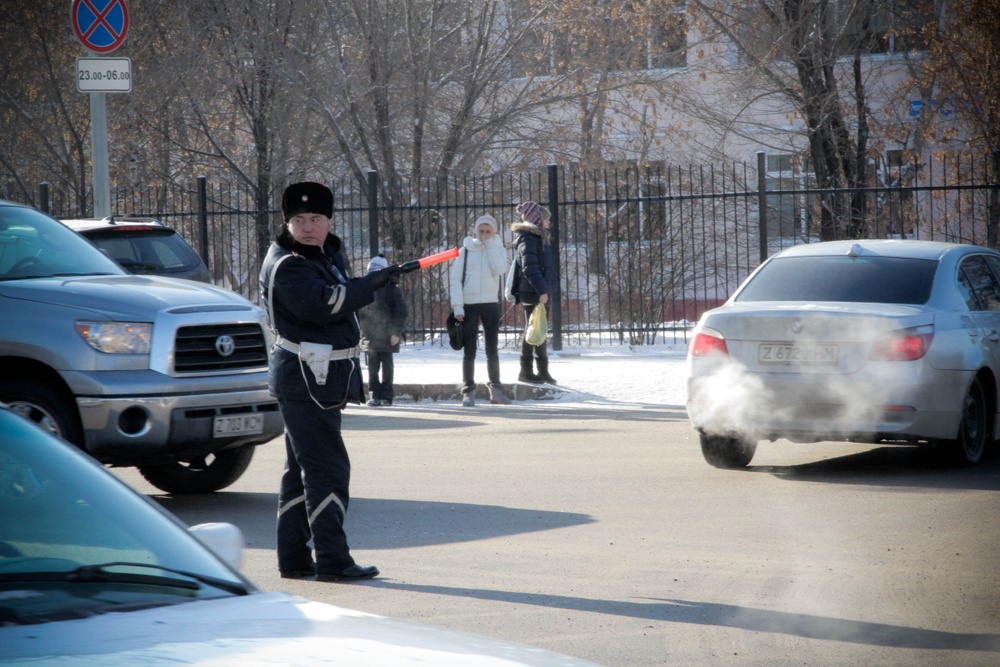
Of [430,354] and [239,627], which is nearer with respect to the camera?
[239,627]

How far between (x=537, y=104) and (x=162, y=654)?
2114 cm

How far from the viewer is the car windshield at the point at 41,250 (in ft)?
27.8

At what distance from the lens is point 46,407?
26.2 feet

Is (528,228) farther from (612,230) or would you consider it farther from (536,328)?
(612,230)

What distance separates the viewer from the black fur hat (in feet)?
21.4

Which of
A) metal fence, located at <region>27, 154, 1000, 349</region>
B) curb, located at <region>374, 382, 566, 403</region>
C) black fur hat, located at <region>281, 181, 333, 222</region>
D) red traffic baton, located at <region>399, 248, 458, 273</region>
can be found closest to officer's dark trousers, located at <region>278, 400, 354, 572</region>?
red traffic baton, located at <region>399, 248, 458, 273</region>

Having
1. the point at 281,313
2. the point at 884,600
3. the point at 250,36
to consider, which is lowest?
the point at 884,600

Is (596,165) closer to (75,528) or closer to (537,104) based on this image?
(537,104)

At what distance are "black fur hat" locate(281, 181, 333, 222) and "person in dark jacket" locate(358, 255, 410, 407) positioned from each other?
767 centimetres

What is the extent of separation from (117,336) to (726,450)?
13.9 feet

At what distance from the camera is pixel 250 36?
21516 mm

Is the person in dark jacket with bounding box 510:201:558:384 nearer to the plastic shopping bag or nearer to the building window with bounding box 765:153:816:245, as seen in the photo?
the plastic shopping bag

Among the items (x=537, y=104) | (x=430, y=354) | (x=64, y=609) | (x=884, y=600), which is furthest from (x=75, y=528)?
(x=537, y=104)

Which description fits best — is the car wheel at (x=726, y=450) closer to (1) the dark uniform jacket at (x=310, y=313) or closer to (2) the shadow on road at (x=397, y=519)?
(2) the shadow on road at (x=397, y=519)
